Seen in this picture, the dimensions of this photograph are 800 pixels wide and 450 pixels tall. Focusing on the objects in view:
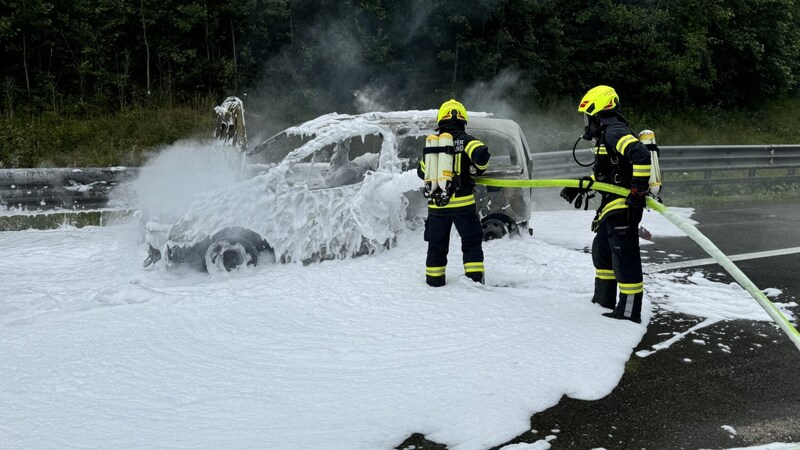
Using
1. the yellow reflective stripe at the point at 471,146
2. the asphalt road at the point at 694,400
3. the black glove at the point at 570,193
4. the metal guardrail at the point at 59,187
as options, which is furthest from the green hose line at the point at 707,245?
the metal guardrail at the point at 59,187

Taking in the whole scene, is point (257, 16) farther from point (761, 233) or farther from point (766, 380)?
point (766, 380)

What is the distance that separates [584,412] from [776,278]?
430 centimetres

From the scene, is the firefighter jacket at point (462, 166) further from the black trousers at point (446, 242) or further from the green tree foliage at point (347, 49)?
the green tree foliage at point (347, 49)

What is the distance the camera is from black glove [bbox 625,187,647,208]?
5.46 m

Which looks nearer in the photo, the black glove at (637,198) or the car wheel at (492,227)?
the black glove at (637,198)

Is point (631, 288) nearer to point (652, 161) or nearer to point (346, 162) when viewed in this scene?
point (652, 161)

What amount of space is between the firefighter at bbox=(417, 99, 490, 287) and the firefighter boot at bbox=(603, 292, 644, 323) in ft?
4.32

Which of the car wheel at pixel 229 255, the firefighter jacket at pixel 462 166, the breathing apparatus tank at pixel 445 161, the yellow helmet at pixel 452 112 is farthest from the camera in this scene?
the car wheel at pixel 229 255

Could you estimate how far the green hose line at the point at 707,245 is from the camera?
189 inches

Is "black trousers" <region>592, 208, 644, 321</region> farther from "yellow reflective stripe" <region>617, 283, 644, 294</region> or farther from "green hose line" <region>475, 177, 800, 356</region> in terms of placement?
"green hose line" <region>475, 177, 800, 356</region>

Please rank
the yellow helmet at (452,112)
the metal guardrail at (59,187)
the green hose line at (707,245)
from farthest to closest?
the metal guardrail at (59,187) → the yellow helmet at (452,112) → the green hose line at (707,245)

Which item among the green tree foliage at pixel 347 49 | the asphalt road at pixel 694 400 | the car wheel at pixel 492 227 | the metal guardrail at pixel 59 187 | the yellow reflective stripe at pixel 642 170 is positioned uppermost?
the green tree foliage at pixel 347 49

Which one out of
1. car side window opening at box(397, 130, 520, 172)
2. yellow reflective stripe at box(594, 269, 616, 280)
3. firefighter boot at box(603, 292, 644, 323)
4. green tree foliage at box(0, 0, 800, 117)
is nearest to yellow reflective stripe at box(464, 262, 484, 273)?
yellow reflective stripe at box(594, 269, 616, 280)

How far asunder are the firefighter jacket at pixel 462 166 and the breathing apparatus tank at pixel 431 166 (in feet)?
0.60
